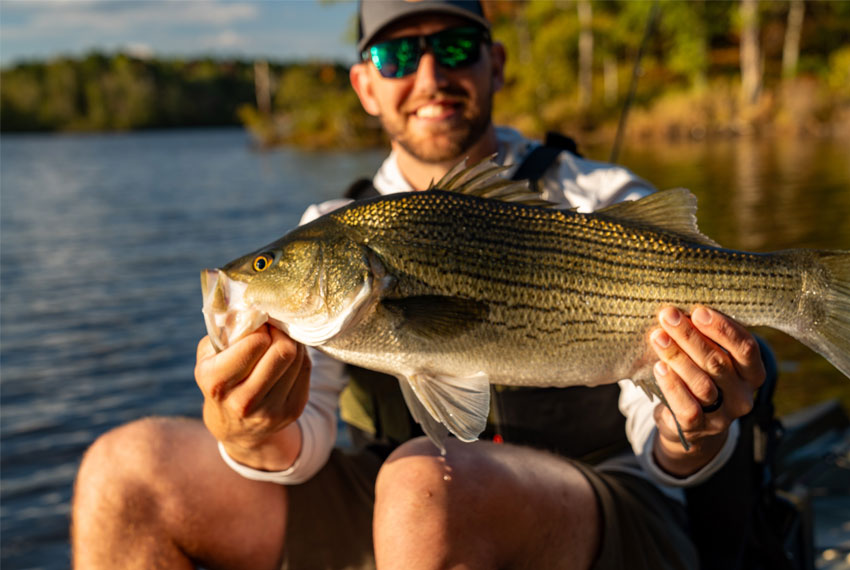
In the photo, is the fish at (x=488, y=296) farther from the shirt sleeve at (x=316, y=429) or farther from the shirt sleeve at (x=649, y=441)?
the shirt sleeve at (x=316, y=429)

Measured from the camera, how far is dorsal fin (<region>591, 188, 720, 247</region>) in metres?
2.52

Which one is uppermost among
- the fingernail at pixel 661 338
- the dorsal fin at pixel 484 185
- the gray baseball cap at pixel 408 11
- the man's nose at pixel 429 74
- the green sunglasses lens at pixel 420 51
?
the gray baseball cap at pixel 408 11

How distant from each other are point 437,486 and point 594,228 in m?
0.94

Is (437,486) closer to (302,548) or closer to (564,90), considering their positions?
(302,548)

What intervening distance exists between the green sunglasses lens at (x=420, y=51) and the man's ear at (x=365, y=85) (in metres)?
0.32

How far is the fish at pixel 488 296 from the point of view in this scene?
2357mm

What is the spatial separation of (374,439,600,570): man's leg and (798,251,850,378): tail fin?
0.89 metres

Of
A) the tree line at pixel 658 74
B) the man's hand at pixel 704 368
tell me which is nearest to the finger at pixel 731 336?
the man's hand at pixel 704 368

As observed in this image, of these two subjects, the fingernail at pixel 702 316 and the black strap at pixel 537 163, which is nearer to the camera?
the fingernail at pixel 702 316

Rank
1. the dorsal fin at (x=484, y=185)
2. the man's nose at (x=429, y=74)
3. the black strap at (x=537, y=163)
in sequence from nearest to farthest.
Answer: the dorsal fin at (x=484, y=185) < the black strap at (x=537, y=163) < the man's nose at (x=429, y=74)

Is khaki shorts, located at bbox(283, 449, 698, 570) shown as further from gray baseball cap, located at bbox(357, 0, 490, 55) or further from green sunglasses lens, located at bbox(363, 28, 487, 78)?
gray baseball cap, located at bbox(357, 0, 490, 55)

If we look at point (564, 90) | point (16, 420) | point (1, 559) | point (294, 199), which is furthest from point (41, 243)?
point (564, 90)

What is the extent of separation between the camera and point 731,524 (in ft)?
9.96

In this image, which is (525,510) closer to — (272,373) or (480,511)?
(480,511)
